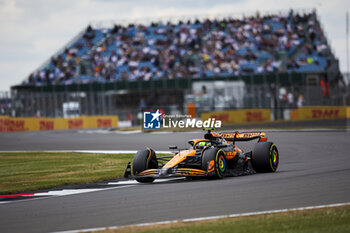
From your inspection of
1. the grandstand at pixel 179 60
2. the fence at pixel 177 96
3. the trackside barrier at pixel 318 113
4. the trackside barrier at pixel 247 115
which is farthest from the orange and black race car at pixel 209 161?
the grandstand at pixel 179 60

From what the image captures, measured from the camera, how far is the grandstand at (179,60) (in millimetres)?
47719

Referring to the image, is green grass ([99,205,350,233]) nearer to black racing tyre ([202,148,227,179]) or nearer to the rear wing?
black racing tyre ([202,148,227,179])

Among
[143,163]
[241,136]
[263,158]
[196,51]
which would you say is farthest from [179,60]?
[143,163]

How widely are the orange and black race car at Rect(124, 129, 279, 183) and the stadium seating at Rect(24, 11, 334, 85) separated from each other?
35.8 metres

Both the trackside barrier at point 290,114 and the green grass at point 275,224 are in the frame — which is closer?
the green grass at point 275,224

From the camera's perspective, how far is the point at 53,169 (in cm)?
1611

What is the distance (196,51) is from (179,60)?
1.65 metres

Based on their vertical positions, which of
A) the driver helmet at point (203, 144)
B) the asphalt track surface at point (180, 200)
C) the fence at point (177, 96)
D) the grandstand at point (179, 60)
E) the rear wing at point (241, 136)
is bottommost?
the asphalt track surface at point (180, 200)

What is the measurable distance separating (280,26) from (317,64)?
223 inches

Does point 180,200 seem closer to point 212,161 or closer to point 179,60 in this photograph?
point 212,161

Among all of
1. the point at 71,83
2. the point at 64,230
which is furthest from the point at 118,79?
the point at 64,230

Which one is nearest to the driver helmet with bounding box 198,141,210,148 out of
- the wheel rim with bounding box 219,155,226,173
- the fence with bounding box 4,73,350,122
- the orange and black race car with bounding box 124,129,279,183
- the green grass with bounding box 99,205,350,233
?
the orange and black race car with bounding box 124,129,279,183

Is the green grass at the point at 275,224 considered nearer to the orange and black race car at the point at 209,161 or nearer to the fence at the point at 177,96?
the orange and black race car at the point at 209,161

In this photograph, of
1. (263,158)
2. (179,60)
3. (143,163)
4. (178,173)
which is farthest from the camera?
(179,60)
